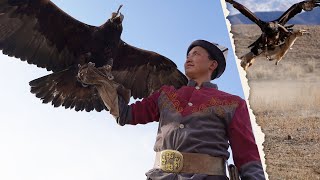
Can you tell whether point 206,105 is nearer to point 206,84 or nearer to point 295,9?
point 206,84

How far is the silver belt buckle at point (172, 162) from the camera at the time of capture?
7.33ft

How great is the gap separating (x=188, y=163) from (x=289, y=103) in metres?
0.91

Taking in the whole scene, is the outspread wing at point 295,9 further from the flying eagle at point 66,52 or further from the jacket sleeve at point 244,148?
the flying eagle at point 66,52

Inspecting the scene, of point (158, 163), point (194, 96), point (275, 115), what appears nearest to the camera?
point (158, 163)

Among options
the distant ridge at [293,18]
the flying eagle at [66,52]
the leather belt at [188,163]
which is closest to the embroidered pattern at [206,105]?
the leather belt at [188,163]

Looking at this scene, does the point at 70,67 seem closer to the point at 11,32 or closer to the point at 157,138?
the point at 11,32

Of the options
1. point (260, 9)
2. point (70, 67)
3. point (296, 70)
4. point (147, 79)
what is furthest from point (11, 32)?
point (296, 70)

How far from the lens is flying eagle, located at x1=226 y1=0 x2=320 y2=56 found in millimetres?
2885

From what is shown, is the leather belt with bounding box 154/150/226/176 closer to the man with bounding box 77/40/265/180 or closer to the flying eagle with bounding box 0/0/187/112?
the man with bounding box 77/40/265/180

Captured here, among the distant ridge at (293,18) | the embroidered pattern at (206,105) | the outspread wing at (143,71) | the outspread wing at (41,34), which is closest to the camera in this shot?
the embroidered pattern at (206,105)

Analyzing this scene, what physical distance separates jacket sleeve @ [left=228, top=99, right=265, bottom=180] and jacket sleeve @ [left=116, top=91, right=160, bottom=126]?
38cm

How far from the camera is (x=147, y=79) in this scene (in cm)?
418

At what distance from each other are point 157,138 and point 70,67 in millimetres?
1767

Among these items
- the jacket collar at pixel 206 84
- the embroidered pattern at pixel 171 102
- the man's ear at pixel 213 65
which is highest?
the man's ear at pixel 213 65
